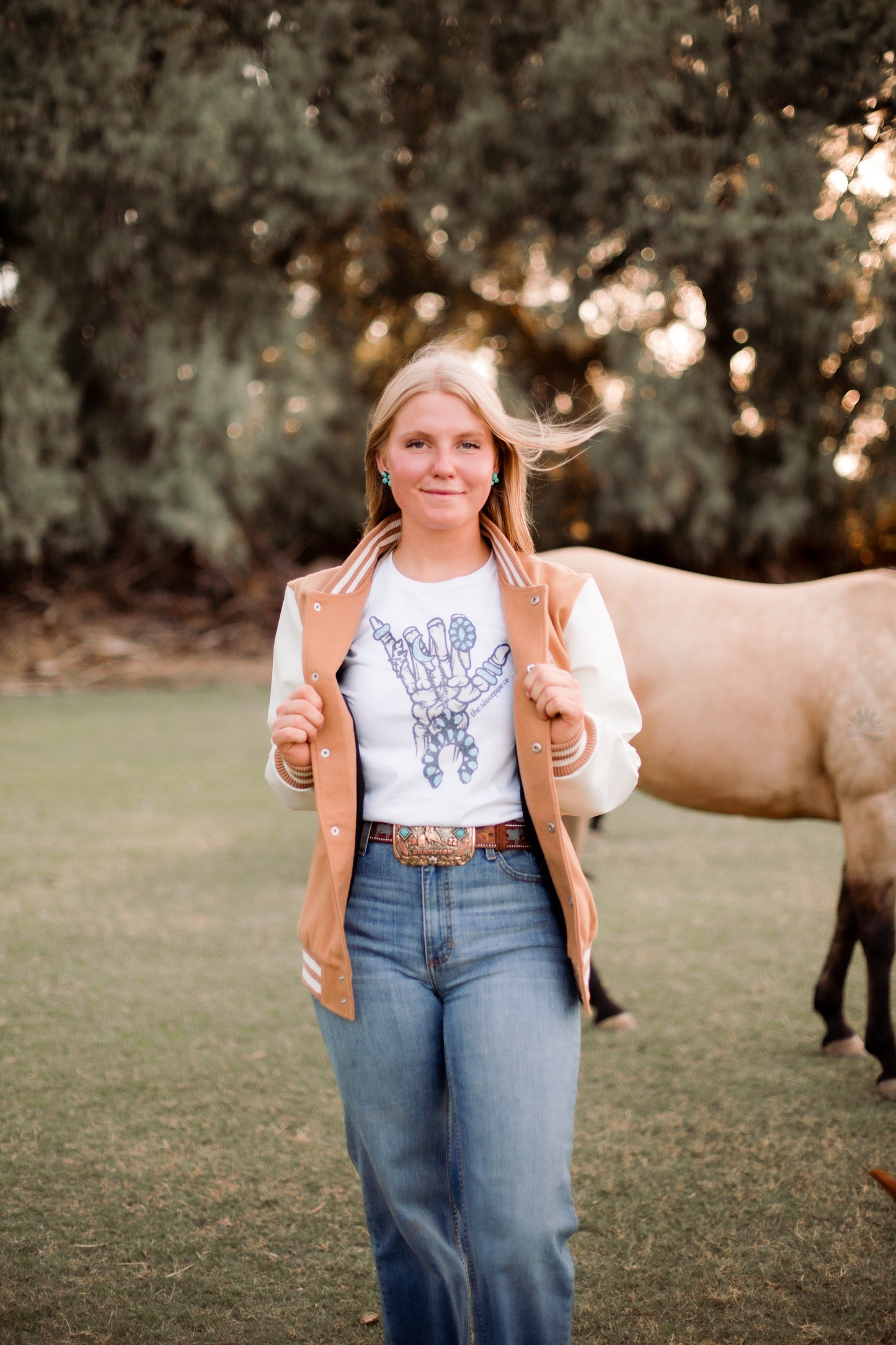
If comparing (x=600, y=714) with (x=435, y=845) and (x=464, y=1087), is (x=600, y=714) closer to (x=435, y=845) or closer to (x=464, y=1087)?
(x=435, y=845)

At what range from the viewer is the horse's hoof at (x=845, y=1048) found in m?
3.46

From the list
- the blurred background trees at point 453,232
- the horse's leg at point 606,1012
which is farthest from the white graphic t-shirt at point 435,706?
the blurred background trees at point 453,232

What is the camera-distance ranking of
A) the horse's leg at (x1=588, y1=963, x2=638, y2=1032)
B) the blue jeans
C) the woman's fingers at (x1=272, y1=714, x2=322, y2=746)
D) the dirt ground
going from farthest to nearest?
the dirt ground
the horse's leg at (x1=588, y1=963, x2=638, y2=1032)
the woman's fingers at (x1=272, y1=714, x2=322, y2=746)
the blue jeans

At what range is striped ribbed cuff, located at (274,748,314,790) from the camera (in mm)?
1728

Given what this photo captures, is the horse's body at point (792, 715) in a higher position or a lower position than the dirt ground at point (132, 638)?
lower

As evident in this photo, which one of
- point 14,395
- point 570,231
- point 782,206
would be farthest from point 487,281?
→ point 14,395

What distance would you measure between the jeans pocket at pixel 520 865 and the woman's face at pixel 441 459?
55 cm

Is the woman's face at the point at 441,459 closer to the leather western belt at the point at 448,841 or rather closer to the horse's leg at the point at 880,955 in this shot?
the leather western belt at the point at 448,841

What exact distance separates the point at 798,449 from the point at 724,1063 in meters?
12.3

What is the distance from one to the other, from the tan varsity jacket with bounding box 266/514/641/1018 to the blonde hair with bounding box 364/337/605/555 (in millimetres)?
97

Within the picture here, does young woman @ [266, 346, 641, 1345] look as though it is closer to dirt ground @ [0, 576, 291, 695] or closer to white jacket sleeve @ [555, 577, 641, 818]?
white jacket sleeve @ [555, 577, 641, 818]

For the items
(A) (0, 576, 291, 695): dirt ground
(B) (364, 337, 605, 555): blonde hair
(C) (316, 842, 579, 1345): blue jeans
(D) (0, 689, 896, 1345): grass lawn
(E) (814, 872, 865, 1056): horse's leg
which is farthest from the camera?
(A) (0, 576, 291, 695): dirt ground

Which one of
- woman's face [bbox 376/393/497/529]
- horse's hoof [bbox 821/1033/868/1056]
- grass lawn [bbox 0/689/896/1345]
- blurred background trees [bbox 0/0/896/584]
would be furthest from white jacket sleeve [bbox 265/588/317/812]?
blurred background trees [bbox 0/0/896/584]

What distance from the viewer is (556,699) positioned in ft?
5.09
